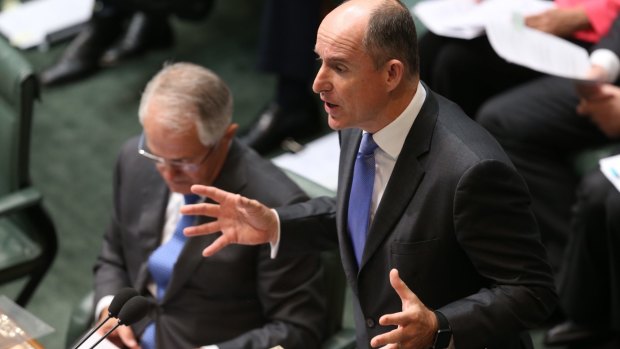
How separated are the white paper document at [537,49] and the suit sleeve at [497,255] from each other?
4.17 ft

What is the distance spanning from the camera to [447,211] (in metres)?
2.05

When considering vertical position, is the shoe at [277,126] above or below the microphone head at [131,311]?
below

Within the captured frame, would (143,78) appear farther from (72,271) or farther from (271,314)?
(271,314)

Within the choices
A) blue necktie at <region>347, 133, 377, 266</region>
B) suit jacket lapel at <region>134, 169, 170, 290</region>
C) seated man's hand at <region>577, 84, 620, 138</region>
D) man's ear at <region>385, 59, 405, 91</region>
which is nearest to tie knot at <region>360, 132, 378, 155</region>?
blue necktie at <region>347, 133, 377, 266</region>

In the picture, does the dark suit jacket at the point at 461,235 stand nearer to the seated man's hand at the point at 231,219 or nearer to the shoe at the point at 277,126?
the seated man's hand at the point at 231,219

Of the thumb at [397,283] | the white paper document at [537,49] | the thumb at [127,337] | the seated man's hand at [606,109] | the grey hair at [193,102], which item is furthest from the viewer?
the seated man's hand at [606,109]

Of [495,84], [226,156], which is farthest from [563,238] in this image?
[226,156]

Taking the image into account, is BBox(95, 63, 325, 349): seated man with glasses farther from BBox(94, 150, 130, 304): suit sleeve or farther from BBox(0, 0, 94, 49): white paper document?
BBox(0, 0, 94, 49): white paper document

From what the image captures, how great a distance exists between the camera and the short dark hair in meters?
1.97

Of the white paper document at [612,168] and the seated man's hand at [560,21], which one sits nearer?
the white paper document at [612,168]

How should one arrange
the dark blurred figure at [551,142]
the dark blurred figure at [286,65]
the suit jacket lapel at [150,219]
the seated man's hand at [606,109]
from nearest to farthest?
the suit jacket lapel at [150,219]
the seated man's hand at [606,109]
the dark blurred figure at [551,142]
the dark blurred figure at [286,65]

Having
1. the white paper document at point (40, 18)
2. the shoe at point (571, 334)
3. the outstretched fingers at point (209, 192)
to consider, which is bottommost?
the shoe at point (571, 334)

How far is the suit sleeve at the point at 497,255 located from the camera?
6.57 feet

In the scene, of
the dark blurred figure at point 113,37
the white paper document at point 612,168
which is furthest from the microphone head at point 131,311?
the dark blurred figure at point 113,37
